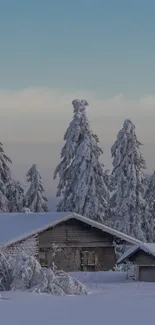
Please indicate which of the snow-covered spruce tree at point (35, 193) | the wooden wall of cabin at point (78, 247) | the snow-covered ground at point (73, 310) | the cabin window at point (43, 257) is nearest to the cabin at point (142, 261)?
the wooden wall of cabin at point (78, 247)

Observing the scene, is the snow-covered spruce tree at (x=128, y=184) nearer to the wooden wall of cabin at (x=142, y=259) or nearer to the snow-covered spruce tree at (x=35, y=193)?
the snow-covered spruce tree at (x=35, y=193)

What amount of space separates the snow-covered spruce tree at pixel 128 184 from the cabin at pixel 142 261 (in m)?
17.9

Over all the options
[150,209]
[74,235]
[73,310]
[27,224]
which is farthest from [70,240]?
[73,310]

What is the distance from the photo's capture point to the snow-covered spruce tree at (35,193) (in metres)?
63.5

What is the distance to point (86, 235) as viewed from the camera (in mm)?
46281

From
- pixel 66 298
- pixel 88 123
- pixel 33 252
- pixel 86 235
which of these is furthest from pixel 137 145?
pixel 66 298

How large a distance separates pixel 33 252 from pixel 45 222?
1.97 metres

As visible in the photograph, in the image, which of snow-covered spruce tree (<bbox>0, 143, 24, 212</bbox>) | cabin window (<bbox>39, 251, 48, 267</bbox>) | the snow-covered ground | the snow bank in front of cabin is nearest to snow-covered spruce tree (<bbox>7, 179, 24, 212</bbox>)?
snow-covered spruce tree (<bbox>0, 143, 24, 212</bbox>)

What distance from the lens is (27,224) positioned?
43.1 metres

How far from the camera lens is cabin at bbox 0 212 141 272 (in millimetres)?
43656

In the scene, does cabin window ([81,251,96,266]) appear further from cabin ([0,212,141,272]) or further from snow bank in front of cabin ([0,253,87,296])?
snow bank in front of cabin ([0,253,87,296])

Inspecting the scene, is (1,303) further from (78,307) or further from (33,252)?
(33,252)

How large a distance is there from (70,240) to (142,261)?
33.2 ft

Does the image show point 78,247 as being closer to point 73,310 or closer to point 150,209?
point 150,209
